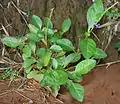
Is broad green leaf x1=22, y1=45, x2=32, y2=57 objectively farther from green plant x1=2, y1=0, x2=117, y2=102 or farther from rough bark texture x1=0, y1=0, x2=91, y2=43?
rough bark texture x1=0, y1=0, x2=91, y2=43

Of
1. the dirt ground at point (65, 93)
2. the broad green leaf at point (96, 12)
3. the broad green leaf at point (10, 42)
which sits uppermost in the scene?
the broad green leaf at point (96, 12)

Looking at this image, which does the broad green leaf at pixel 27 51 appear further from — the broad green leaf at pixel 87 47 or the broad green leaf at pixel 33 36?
the broad green leaf at pixel 87 47

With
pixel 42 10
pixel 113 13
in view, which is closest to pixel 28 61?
pixel 42 10

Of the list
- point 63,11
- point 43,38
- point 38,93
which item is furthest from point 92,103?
point 63,11

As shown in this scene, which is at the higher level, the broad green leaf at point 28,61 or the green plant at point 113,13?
the green plant at point 113,13

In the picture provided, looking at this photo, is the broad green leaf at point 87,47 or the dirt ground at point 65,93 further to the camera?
the dirt ground at point 65,93

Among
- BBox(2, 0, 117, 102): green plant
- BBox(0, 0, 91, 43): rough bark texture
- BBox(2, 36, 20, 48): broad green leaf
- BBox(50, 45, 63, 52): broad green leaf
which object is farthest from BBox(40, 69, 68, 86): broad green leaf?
BBox(0, 0, 91, 43): rough bark texture

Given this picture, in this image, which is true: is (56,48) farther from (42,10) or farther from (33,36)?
(42,10)

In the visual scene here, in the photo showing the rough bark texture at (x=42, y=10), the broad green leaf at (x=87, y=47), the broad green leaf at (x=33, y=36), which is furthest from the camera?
the rough bark texture at (x=42, y=10)

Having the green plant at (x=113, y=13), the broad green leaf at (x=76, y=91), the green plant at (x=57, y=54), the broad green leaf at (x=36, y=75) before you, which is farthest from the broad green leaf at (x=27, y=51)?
the green plant at (x=113, y=13)
